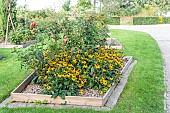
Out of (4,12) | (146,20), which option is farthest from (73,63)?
(146,20)

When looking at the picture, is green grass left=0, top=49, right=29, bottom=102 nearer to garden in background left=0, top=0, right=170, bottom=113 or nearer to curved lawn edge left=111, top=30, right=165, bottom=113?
garden in background left=0, top=0, right=170, bottom=113

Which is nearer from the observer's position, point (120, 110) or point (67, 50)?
point (120, 110)

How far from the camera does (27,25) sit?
970 cm

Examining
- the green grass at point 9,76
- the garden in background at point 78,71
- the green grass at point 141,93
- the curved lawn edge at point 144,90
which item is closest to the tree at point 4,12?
the green grass at point 9,76

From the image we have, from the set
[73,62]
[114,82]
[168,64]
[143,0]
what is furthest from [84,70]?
[143,0]

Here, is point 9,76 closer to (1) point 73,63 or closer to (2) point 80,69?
(1) point 73,63

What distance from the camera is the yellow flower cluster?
3738 millimetres

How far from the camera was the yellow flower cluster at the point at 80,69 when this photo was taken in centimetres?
374

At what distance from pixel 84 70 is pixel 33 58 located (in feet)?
2.74

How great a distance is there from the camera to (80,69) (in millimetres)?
3965

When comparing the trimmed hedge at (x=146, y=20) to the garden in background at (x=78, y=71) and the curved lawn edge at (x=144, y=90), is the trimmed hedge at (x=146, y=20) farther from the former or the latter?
the garden in background at (x=78, y=71)

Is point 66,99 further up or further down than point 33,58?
further down

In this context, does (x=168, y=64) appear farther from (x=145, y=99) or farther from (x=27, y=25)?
(x=27, y=25)

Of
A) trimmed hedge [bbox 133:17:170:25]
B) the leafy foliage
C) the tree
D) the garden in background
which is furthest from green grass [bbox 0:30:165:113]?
trimmed hedge [bbox 133:17:170:25]
